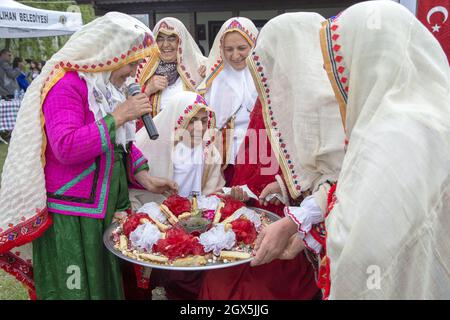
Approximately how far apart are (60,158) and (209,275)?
0.96m

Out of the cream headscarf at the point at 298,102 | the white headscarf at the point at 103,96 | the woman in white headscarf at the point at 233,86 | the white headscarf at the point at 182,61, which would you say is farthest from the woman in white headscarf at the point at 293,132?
the white headscarf at the point at 182,61

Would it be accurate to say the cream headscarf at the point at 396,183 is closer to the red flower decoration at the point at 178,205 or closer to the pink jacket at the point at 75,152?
the red flower decoration at the point at 178,205

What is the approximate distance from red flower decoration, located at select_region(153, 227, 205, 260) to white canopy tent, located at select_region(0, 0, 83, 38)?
828 centimetres

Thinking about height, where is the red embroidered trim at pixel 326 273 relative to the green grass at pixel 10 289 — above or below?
above

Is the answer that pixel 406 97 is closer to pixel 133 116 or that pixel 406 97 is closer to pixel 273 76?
pixel 273 76

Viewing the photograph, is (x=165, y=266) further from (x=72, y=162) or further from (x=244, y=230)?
(x=72, y=162)

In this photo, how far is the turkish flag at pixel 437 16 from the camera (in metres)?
3.63

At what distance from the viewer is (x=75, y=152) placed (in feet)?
6.25

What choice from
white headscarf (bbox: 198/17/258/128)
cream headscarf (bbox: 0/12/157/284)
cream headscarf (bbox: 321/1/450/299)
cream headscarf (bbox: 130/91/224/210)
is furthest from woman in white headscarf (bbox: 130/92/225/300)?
cream headscarf (bbox: 321/1/450/299)

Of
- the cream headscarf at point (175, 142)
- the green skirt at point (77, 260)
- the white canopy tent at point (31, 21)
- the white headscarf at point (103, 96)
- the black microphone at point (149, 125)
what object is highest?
the white canopy tent at point (31, 21)

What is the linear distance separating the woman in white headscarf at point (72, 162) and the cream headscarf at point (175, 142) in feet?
2.00

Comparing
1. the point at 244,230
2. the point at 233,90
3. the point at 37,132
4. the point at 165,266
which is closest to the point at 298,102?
the point at 244,230

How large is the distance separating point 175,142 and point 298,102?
4.25ft

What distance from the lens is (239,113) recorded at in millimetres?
3719
